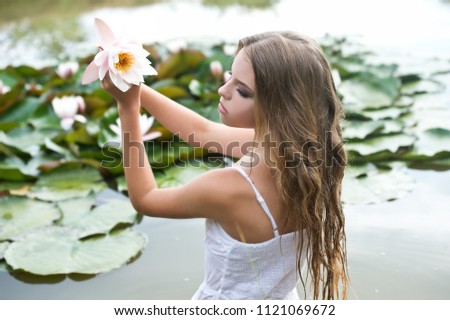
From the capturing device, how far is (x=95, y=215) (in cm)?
234

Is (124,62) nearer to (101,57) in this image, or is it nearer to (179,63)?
(101,57)

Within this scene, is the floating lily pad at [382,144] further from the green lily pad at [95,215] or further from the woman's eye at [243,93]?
the woman's eye at [243,93]

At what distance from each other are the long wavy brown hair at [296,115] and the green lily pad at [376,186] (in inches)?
42.3

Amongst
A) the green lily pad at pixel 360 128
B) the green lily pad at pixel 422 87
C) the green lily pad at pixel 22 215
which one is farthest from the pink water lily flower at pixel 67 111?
the green lily pad at pixel 422 87

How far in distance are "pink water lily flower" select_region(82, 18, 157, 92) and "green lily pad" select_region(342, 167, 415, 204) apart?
1375 millimetres

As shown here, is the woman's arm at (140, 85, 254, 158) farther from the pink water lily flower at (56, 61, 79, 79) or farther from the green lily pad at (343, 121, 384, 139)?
the pink water lily flower at (56, 61, 79, 79)

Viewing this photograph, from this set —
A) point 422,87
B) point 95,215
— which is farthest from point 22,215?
point 422,87

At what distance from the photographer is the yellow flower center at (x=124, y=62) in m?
1.24

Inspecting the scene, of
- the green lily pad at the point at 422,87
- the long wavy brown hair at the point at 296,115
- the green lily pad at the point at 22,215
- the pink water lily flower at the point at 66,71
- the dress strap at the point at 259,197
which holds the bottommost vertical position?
the green lily pad at the point at 22,215

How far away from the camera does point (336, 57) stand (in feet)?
13.9

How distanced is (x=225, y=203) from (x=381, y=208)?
120cm

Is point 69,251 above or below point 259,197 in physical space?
below

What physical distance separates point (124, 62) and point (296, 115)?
37 cm
